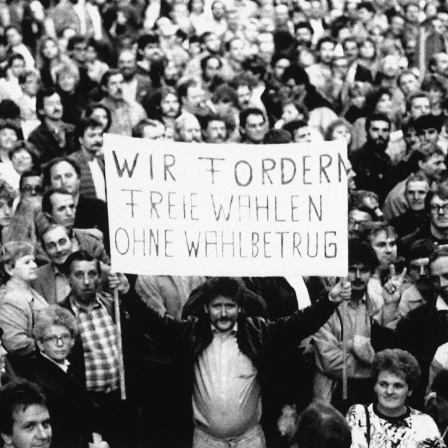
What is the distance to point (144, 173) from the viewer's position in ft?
29.2

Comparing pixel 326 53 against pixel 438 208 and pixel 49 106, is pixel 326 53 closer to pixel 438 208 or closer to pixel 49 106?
pixel 49 106

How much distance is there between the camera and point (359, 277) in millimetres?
9641

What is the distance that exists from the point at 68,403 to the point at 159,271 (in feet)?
2.82

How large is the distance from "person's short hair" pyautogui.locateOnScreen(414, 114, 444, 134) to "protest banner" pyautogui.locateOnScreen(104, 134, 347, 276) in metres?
4.60

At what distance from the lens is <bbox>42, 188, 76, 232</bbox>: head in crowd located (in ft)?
34.9

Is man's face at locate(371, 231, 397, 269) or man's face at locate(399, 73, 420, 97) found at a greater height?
man's face at locate(399, 73, 420, 97)

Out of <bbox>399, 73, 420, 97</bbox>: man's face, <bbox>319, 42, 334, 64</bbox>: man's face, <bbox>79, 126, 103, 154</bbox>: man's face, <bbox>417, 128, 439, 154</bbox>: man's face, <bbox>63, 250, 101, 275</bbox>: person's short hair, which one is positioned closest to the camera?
<bbox>63, 250, 101, 275</bbox>: person's short hair

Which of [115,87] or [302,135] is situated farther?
[115,87]

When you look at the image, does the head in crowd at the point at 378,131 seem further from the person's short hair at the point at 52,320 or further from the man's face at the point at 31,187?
the person's short hair at the point at 52,320

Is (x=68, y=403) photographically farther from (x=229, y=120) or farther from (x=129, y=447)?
(x=229, y=120)

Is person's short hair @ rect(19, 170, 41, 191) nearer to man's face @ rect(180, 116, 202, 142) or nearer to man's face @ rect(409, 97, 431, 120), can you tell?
man's face @ rect(180, 116, 202, 142)

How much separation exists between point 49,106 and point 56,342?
17.4 ft

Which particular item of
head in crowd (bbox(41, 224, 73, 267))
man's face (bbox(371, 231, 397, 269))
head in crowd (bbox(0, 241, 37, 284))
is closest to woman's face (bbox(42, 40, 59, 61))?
head in crowd (bbox(41, 224, 73, 267))

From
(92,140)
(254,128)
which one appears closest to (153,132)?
(92,140)
